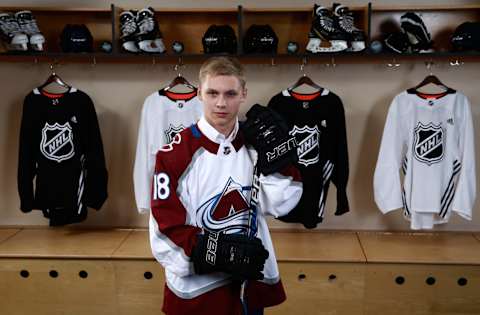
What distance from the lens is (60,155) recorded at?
2637 mm

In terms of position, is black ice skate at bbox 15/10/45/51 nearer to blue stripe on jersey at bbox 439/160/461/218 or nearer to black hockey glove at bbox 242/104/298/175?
black hockey glove at bbox 242/104/298/175

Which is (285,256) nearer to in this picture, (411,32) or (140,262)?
(140,262)

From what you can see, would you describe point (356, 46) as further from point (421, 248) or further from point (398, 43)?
point (421, 248)

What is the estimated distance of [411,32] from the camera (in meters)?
2.47

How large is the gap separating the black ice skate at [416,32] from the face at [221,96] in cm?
144

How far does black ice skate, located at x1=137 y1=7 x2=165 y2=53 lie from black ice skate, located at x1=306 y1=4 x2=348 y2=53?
2.53ft

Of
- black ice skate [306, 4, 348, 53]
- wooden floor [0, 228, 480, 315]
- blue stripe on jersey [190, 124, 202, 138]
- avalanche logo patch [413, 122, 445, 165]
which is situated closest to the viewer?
blue stripe on jersey [190, 124, 202, 138]

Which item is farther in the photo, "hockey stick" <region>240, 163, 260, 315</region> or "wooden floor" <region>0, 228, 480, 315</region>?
"wooden floor" <region>0, 228, 480, 315</region>

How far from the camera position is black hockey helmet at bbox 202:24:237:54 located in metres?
2.48

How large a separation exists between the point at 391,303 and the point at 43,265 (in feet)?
5.54

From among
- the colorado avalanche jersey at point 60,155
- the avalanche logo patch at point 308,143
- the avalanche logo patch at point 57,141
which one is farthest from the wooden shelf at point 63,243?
the avalanche logo patch at point 308,143

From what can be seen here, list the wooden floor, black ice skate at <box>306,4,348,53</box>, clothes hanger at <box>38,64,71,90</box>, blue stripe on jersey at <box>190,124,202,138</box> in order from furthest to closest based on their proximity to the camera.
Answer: clothes hanger at <box>38,64,71,90</box> < black ice skate at <box>306,4,348,53</box> < the wooden floor < blue stripe on jersey at <box>190,124,202,138</box>

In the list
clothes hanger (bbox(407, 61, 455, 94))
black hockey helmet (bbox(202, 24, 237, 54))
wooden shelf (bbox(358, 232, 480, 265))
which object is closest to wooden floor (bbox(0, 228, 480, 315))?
wooden shelf (bbox(358, 232, 480, 265))

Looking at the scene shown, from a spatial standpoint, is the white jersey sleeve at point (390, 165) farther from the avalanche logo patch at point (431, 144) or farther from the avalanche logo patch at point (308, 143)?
the avalanche logo patch at point (308, 143)
